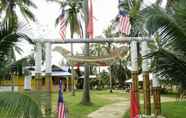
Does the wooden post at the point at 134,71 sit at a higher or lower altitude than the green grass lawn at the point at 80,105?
higher

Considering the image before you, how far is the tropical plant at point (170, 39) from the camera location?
8141mm

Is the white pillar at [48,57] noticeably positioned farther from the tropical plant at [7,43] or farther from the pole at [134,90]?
→ the tropical plant at [7,43]

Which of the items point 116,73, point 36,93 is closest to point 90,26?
point 36,93

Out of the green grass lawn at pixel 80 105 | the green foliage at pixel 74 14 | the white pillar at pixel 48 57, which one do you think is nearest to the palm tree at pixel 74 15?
the green foliage at pixel 74 14

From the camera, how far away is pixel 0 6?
31.6 m

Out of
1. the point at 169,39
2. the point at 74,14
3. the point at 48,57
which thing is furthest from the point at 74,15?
the point at 169,39

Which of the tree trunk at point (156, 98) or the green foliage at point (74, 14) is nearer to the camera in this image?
the tree trunk at point (156, 98)

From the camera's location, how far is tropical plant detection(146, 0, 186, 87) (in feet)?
26.7

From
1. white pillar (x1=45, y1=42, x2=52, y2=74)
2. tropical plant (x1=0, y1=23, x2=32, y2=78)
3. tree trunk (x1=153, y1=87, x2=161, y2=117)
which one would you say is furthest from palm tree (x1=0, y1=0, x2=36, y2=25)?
tropical plant (x1=0, y1=23, x2=32, y2=78)

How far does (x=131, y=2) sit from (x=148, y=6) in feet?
42.3

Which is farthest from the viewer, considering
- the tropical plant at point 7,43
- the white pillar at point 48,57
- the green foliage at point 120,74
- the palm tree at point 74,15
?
the green foliage at point 120,74

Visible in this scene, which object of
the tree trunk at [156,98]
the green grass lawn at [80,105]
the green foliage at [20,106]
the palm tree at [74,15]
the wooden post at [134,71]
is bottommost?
the green grass lawn at [80,105]

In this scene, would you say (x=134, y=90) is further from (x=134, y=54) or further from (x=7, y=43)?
(x=7, y=43)

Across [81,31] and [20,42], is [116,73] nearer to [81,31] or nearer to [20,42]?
[81,31]
